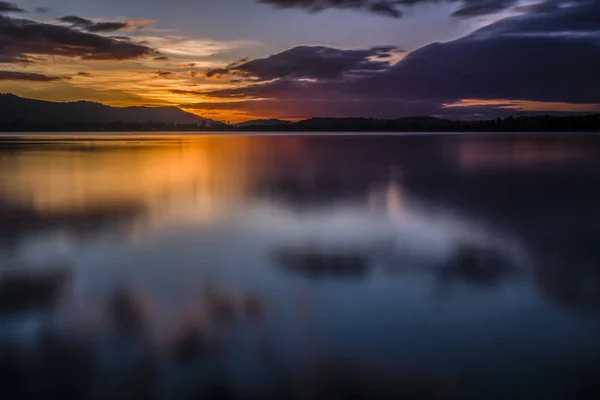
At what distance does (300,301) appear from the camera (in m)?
6.50

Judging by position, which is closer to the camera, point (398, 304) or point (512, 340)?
point (512, 340)

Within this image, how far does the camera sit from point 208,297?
6.62 metres

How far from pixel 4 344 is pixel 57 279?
7.90ft

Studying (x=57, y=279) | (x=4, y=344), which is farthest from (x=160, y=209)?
(x=4, y=344)

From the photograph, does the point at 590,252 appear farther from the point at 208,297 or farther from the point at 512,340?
the point at 208,297

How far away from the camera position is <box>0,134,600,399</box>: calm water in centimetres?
443

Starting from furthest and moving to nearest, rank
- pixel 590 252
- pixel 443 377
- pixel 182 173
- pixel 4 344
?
pixel 182 173 → pixel 590 252 → pixel 4 344 → pixel 443 377

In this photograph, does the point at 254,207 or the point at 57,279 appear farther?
the point at 254,207

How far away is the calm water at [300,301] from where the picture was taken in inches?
174

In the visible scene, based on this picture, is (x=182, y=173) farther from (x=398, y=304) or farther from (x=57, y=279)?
(x=398, y=304)

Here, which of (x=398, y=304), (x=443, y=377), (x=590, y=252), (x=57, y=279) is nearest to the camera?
(x=443, y=377)

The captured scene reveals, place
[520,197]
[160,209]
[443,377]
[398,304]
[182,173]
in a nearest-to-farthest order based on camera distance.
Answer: [443,377] < [398,304] < [160,209] < [520,197] < [182,173]

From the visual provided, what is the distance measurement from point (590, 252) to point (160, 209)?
417 inches

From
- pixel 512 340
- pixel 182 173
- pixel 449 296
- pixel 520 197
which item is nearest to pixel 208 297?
pixel 449 296
